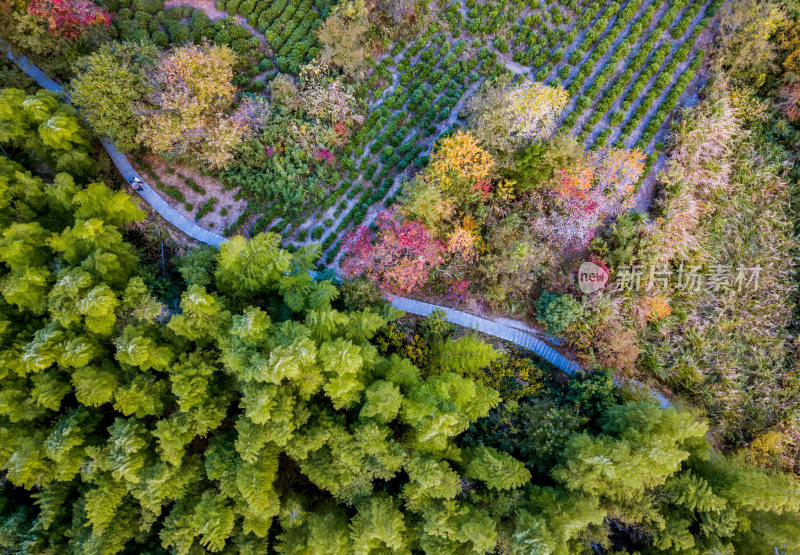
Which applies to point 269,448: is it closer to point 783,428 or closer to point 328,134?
point 328,134

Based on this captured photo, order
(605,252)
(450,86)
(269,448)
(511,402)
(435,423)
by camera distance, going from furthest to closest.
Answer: (450,86)
(605,252)
(511,402)
(269,448)
(435,423)

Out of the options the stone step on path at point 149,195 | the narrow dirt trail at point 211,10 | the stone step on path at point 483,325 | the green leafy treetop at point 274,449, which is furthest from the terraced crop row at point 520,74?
the green leafy treetop at point 274,449

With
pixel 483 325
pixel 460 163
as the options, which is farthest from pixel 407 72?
pixel 483 325

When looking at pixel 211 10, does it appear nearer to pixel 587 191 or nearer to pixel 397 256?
pixel 397 256

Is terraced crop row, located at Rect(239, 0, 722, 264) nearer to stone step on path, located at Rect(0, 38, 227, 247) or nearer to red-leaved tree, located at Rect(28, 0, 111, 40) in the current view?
stone step on path, located at Rect(0, 38, 227, 247)

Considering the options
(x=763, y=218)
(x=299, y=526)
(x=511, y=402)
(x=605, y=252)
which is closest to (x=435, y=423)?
(x=511, y=402)

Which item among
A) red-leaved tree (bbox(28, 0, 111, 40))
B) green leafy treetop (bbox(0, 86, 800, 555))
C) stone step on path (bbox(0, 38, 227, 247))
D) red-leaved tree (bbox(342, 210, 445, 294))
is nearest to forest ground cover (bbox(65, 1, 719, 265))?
red-leaved tree (bbox(342, 210, 445, 294))
